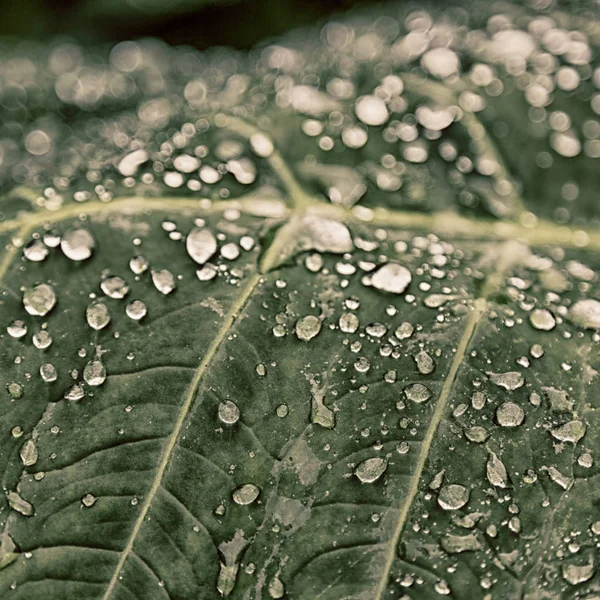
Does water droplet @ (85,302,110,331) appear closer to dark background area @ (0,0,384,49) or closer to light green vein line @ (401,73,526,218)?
light green vein line @ (401,73,526,218)

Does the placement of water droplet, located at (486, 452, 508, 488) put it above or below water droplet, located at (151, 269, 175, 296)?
below

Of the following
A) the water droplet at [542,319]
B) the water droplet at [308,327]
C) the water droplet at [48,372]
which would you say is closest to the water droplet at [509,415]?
the water droplet at [542,319]

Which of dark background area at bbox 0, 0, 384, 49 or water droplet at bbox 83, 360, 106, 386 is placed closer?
water droplet at bbox 83, 360, 106, 386

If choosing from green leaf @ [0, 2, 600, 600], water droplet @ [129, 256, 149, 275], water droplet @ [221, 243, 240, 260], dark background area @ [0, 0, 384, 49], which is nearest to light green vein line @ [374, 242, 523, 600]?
green leaf @ [0, 2, 600, 600]

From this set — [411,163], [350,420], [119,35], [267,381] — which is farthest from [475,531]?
[119,35]

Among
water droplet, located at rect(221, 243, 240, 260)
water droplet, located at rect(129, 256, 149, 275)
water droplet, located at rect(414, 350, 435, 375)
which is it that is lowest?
water droplet, located at rect(414, 350, 435, 375)

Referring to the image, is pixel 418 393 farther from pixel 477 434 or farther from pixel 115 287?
pixel 115 287

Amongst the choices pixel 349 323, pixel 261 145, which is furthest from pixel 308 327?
pixel 261 145
